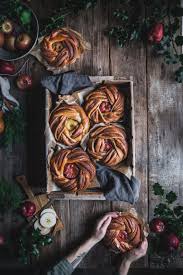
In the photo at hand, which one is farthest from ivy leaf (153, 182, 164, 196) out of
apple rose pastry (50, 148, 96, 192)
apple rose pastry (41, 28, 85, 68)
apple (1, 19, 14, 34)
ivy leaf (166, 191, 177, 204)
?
apple (1, 19, 14, 34)

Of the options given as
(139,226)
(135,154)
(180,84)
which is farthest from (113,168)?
(180,84)

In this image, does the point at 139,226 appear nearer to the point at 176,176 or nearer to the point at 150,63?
the point at 176,176

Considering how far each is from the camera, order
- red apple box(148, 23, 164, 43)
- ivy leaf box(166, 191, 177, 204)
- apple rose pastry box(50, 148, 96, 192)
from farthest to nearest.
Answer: ivy leaf box(166, 191, 177, 204) → red apple box(148, 23, 164, 43) → apple rose pastry box(50, 148, 96, 192)

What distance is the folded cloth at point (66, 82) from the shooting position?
11.1 ft

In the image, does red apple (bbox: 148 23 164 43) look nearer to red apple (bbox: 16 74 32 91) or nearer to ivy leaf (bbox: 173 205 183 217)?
red apple (bbox: 16 74 32 91)

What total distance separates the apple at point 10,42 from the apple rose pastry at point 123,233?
1.44 m

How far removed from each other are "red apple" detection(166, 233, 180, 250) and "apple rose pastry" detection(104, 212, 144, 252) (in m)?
0.20

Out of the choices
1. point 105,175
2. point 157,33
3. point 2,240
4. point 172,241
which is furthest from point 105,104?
point 2,240

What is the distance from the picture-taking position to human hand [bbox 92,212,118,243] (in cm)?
352

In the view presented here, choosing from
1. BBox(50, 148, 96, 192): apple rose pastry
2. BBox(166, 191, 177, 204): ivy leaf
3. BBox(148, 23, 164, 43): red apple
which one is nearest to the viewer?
BBox(50, 148, 96, 192): apple rose pastry

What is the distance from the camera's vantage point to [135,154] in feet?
11.9

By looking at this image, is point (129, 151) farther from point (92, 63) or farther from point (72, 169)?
point (92, 63)

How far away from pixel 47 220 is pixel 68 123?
0.75 meters

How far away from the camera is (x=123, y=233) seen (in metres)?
3.54
